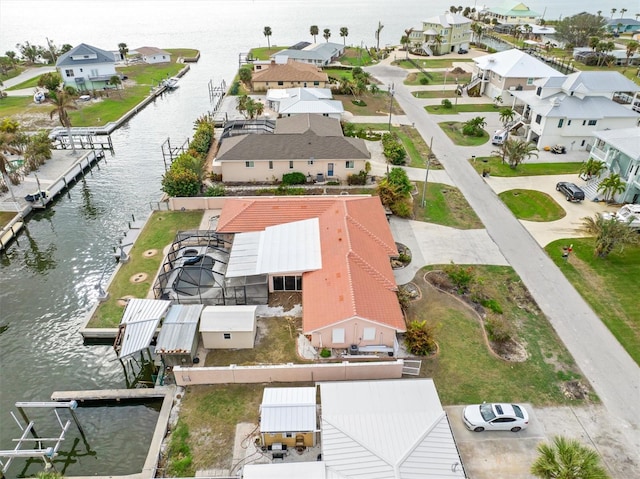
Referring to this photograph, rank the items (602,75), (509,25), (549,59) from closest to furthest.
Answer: (602,75)
(549,59)
(509,25)

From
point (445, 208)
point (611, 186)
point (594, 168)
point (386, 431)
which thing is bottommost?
point (445, 208)

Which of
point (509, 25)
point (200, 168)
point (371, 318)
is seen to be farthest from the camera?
point (509, 25)

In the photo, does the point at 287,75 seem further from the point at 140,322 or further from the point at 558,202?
the point at 140,322

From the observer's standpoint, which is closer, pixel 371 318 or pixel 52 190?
pixel 371 318

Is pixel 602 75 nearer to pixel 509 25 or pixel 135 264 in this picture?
pixel 135 264

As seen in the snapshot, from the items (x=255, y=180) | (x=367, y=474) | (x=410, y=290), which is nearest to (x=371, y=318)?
(x=410, y=290)

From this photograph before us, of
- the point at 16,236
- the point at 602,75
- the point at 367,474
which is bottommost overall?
the point at 16,236

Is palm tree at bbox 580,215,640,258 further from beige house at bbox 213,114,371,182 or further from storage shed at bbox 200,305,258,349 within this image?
storage shed at bbox 200,305,258,349

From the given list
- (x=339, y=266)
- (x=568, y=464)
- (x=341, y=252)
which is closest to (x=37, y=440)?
(x=339, y=266)
